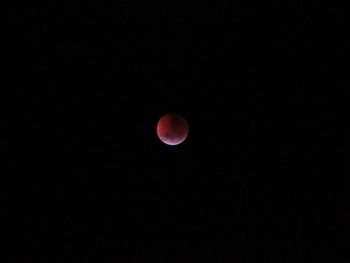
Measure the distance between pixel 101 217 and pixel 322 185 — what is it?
8.75 meters

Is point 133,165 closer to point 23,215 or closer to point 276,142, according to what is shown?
point 23,215

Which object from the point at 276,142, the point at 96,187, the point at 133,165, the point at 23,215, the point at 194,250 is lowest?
the point at 194,250

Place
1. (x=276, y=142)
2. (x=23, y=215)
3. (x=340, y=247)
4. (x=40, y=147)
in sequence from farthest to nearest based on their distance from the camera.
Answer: (x=276, y=142) < (x=40, y=147) < (x=23, y=215) < (x=340, y=247)

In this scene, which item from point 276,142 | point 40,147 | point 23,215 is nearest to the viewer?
point 23,215

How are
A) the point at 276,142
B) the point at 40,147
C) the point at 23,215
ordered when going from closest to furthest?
the point at 23,215 → the point at 40,147 → the point at 276,142

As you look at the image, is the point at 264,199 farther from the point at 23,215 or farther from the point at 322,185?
the point at 23,215

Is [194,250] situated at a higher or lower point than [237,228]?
lower

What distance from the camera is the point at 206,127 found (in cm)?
2102

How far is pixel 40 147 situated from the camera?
1869 centimetres

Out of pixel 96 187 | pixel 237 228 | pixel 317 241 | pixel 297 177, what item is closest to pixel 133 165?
pixel 96 187

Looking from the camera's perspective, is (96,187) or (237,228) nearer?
(237,228)

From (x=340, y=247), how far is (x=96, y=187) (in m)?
9.44

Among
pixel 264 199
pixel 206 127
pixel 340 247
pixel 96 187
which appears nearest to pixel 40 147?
pixel 96 187

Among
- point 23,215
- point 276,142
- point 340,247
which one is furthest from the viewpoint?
point 276,142
